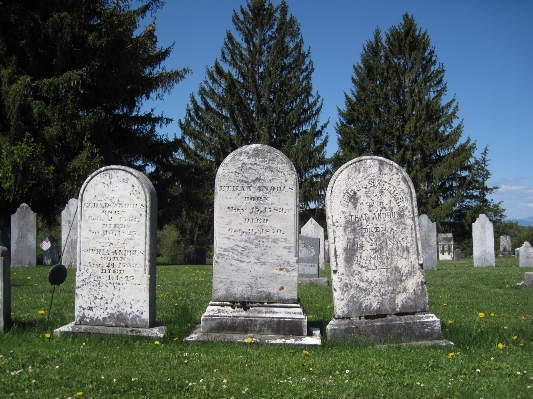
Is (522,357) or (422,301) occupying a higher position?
(422,301)

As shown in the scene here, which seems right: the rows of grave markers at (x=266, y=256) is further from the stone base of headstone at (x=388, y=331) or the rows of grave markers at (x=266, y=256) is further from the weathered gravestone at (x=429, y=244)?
the weathered gravestone at (x=429, y=244)

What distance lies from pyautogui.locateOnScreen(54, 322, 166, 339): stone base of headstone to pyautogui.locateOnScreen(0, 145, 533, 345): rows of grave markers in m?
0.02

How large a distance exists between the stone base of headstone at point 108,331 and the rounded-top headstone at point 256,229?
0.83 metres

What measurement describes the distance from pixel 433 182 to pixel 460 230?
13.7 ft

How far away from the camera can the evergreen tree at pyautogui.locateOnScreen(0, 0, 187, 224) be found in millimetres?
20641

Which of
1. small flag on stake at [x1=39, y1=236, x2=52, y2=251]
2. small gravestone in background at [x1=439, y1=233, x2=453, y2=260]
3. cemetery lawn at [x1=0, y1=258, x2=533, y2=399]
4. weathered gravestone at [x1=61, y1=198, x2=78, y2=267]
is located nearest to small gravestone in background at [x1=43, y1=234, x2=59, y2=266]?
small flag on stake at [x1=39, y1=236, x2=52, y2=251]

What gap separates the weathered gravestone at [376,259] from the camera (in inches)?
245

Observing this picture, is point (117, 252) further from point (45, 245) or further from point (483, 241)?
point (483, 241)

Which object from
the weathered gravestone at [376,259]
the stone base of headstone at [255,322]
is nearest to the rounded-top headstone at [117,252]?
the stone base of headstone at [255,322]

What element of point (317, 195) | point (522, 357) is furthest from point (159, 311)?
point (317, 195)

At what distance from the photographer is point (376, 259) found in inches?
249

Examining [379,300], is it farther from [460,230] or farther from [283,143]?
[460,230]

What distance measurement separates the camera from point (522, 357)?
18.1ft

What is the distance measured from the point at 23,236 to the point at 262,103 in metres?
18.4
